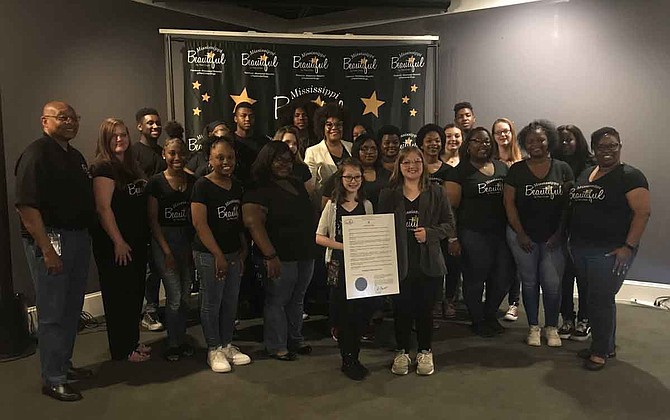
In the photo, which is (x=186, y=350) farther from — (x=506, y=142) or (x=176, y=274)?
(x=506, y=142)

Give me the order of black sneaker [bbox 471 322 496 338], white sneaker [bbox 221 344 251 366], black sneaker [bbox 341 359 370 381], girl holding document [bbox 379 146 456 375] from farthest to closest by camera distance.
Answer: black sneaker [bbox 471 322 496 338]
white sneaker [bbox 221 344 251 366]
black sneaker [bbox 341 359 370 381]
girl holding document [bbox 379 146 456 375]

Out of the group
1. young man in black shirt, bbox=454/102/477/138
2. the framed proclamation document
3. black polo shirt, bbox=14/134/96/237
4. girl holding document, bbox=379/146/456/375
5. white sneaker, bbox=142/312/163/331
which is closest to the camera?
black polo shirt, bbox=14/134/96/237

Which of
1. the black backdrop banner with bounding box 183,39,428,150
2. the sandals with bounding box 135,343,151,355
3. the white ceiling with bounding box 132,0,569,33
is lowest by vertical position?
the sandals with bounding box 135,343,151,355

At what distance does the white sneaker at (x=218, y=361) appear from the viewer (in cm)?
354

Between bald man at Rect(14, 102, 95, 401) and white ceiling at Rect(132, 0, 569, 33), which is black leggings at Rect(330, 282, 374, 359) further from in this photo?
white ceiling at Rect(132, 0, 569, 33)

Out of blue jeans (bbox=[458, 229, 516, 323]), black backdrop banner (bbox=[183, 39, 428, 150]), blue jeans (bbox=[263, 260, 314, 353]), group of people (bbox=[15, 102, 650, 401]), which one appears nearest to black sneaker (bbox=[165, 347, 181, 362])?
group of people (bbox=[15, 102, 650, 401])

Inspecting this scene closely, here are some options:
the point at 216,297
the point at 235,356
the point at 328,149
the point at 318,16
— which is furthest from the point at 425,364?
the point at 318,16


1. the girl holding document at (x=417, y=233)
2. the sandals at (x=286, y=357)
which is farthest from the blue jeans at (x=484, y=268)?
the sandals at (x=286, y=357)

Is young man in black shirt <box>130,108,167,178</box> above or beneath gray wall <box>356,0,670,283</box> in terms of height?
beneath

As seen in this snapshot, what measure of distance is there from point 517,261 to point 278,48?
3.19 metres

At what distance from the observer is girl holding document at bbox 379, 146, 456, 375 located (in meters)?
3.29

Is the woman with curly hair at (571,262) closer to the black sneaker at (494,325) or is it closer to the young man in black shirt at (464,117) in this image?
the black sneaker at (494,325)

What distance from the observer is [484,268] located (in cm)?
416

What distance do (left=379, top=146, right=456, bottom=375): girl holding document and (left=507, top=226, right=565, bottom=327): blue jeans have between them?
799 mm
